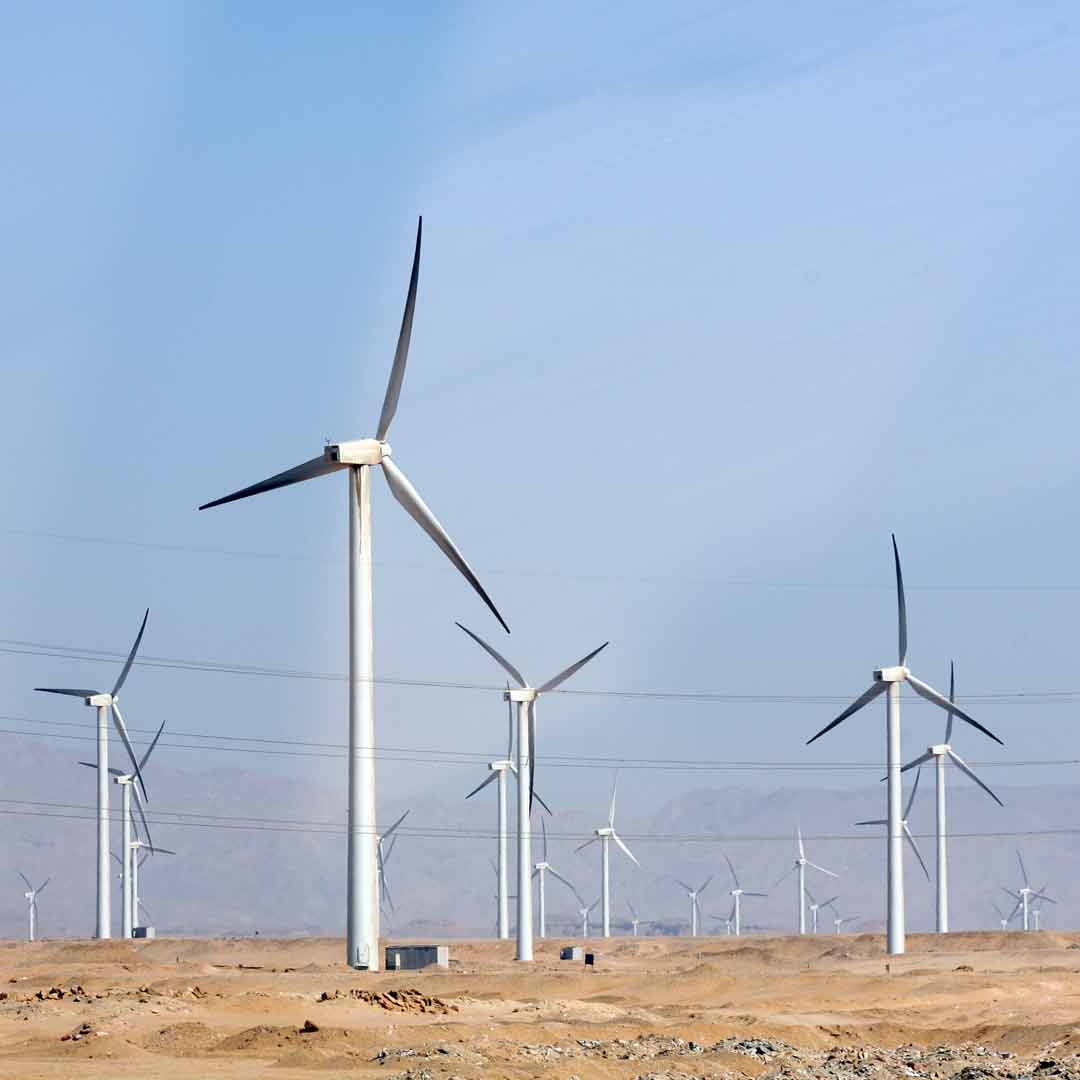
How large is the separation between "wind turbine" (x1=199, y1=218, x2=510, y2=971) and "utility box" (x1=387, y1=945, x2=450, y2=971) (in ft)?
38.5

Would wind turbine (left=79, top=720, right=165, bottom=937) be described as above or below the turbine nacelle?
below

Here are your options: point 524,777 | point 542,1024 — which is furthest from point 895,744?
point 542,1024

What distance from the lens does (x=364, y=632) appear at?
7031 centimetres

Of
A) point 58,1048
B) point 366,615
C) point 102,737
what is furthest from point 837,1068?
point 102,737

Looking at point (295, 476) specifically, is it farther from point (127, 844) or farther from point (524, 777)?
point (127, 844)

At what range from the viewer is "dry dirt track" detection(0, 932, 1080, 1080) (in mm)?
41469

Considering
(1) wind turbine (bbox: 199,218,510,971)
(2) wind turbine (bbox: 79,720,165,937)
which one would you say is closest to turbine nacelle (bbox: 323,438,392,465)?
(1) wind turbine (bbox: 199,218,510,971)

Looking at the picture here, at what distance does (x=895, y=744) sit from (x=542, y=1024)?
52529 millimetres

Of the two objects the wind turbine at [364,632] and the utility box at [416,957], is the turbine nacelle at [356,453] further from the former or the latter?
the utility box at [416,957]

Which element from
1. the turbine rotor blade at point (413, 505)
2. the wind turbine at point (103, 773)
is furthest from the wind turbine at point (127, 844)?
the turbine rotor blade at point (413, 505)

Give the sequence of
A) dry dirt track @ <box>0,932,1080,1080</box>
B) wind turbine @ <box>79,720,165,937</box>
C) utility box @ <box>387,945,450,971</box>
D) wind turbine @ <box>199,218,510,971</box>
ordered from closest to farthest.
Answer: dry dirt track @ <box>0,932,1080,1080</box> → wind turbine @ <box>199,218,510,971</box> → utility box @ <box>387,945,450,971</box> → wind turbine @ <box>79,720,165,937</box>

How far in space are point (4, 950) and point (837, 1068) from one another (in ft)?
288

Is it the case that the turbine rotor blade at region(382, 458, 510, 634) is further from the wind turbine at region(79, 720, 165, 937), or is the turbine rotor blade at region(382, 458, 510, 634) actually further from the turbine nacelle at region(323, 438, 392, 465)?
the wind turbine at region(79, 720, 165, 937)

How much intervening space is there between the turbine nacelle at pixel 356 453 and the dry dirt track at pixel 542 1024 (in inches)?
717
